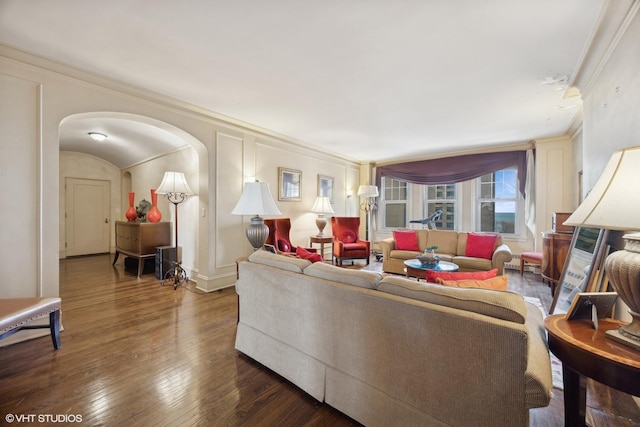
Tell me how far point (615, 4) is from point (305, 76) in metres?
2.14

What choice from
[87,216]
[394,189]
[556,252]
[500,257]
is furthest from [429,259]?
[87,216]

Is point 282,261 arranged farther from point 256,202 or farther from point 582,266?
point 582,266

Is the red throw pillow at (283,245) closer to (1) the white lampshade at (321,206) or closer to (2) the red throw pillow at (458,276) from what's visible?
(1) the white lampshade at (321,206)

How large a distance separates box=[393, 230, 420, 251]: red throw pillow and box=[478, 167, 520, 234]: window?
1911 mm

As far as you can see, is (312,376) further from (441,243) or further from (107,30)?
(441,243)

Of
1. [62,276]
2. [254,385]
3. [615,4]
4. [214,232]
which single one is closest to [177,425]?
[254,385]

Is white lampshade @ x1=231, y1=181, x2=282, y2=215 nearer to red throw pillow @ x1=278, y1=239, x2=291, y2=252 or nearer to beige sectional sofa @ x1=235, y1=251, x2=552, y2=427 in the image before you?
beige sectional sofa @ x1=235, y1=251, x2=552, y2=427

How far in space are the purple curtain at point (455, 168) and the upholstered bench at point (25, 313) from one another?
19.6 ft

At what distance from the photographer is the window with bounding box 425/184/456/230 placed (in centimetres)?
573

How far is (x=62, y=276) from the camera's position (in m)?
4.18

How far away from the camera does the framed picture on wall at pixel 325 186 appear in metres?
5.51

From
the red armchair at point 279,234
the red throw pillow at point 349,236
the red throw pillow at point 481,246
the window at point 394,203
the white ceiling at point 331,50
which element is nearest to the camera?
the white ceiling at point 331,50

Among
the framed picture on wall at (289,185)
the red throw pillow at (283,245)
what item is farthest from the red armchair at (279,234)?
the framed picture on wall at (289,185)

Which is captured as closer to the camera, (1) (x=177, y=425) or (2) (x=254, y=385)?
(1) (x=177, y=425)
